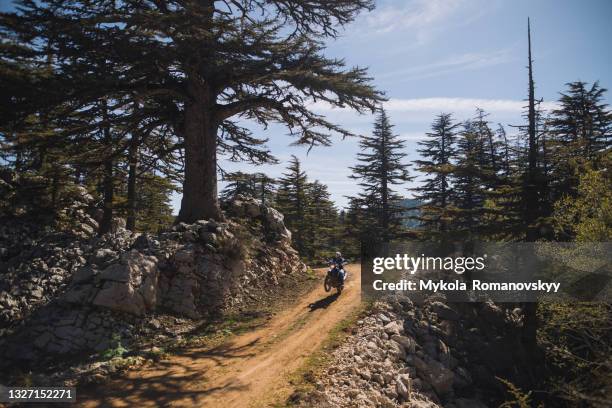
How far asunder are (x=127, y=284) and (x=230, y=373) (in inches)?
185

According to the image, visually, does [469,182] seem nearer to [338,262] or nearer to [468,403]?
[338,262]

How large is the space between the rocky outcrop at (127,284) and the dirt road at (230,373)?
224cm

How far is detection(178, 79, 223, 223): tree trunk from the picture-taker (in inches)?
589

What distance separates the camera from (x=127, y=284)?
A: 34.7 ft

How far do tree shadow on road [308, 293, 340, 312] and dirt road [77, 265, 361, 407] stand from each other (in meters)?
1.35

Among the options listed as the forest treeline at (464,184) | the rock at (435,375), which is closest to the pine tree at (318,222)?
the forest treeline at (464,184)

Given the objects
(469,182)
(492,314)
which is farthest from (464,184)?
(492,314)

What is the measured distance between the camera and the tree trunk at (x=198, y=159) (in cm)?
1497

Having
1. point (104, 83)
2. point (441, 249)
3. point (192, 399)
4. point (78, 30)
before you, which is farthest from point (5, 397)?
point (441, 249)

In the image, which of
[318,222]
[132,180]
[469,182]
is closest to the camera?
[132,180]

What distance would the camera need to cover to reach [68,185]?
51.9 ft

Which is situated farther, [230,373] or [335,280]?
[335,280]

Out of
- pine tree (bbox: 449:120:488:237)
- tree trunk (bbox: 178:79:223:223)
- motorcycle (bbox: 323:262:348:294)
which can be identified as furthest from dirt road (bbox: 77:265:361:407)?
pine tree (bbox: 449:120:488:237)

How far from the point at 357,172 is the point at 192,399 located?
25.2 m
